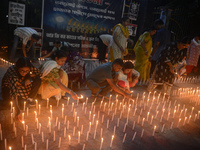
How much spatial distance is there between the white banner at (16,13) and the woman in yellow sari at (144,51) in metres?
4.87

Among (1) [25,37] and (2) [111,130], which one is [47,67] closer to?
(2) [111,130]

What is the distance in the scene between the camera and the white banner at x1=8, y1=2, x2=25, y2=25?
747cm

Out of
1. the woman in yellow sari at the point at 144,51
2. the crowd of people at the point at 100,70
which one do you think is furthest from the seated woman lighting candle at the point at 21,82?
the woman in yellow sari at the point at 144,51

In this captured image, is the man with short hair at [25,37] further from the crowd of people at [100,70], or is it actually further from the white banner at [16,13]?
the white banner at [16,13]

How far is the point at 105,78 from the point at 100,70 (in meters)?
0.23

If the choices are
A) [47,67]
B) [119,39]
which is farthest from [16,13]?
[47,67]

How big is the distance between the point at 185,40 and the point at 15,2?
6.45 metres

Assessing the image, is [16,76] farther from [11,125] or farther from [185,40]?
[185,40]

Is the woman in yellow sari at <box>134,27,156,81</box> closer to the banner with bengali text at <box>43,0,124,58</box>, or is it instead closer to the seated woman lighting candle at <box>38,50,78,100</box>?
the seated woman lighting candle at <box>38,50,78,100</box>

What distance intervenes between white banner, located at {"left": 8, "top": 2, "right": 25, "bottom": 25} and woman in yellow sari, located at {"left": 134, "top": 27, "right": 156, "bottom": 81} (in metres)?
4.87

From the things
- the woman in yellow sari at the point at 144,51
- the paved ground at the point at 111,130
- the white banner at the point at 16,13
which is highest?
the white banner at the point at 16,13

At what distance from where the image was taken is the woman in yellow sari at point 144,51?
6.22 m

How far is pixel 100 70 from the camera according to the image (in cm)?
448

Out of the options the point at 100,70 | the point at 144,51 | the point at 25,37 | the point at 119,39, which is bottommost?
the point at 100,70
